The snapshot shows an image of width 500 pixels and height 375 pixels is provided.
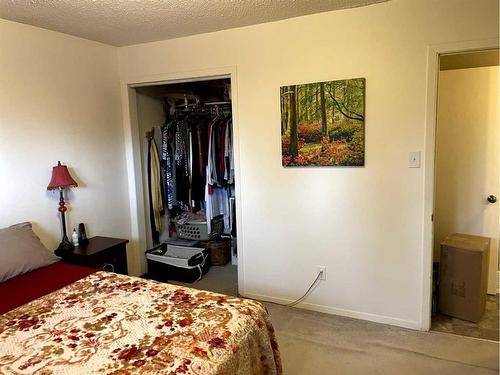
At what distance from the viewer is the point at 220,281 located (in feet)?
12.3

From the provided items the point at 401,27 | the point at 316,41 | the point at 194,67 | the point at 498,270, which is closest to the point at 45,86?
the point at 194,67

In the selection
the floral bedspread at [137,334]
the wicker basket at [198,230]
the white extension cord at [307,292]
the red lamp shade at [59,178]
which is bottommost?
the white extension cord at [307,292]

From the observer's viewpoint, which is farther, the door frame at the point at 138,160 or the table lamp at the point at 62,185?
the door frame at the point at 138,160

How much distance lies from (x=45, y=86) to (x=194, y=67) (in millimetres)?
1205

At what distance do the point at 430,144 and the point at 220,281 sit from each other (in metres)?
2.36

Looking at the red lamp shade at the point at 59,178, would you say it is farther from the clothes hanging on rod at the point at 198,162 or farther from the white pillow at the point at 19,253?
the clothes hanging on rod at the point at 198,162

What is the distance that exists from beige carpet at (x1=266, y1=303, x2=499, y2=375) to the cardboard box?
35 cm

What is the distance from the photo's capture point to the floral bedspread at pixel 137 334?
1328 mm

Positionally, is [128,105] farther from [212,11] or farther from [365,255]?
[365,255]

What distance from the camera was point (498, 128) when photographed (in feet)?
10.3

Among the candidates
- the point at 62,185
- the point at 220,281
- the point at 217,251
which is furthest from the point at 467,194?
the point at 62,185

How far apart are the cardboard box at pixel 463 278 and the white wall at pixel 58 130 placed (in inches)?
116

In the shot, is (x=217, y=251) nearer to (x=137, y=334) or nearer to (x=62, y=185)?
(x=62, y=185)

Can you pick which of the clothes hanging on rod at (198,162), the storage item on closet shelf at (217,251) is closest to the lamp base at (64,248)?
the clothes hanging on rod at (198,162)
